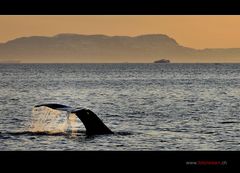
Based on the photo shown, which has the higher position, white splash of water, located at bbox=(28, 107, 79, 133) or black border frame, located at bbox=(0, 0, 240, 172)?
black border frame, located at bbox=(0, 0, 240, 172)

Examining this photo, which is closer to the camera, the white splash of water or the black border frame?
the black border frame
